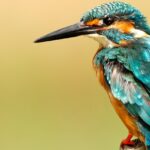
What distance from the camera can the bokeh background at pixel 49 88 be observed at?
4.61m

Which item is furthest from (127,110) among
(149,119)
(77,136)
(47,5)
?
(47,5)

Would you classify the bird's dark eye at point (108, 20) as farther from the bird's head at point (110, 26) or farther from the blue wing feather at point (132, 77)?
the blue wing feather at point (132, 77)

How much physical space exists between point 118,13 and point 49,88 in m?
1.60

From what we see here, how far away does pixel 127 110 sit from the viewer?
3.36 meters

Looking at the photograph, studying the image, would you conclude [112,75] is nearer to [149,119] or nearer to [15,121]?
[149,119]

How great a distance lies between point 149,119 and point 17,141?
1.50 metres

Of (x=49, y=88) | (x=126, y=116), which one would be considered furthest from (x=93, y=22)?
(x=49, y=88)

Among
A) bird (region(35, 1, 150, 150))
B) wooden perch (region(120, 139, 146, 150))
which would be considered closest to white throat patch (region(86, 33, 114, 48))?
bird (region(35, 1, 150, 150))

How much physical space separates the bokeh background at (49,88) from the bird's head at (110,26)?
105cm

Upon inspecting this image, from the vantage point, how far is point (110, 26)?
3502 millimetres

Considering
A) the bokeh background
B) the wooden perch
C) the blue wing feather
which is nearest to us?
the blue wing feather

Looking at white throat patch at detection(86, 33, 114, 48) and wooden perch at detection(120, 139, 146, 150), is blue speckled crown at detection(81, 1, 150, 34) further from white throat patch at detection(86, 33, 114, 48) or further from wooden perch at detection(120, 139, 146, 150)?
wooden perch at detection(120, 139, 146, 150)

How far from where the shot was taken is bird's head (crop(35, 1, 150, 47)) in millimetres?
3461

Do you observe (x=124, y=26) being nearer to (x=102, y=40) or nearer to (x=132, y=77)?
(x=102, y=40)
